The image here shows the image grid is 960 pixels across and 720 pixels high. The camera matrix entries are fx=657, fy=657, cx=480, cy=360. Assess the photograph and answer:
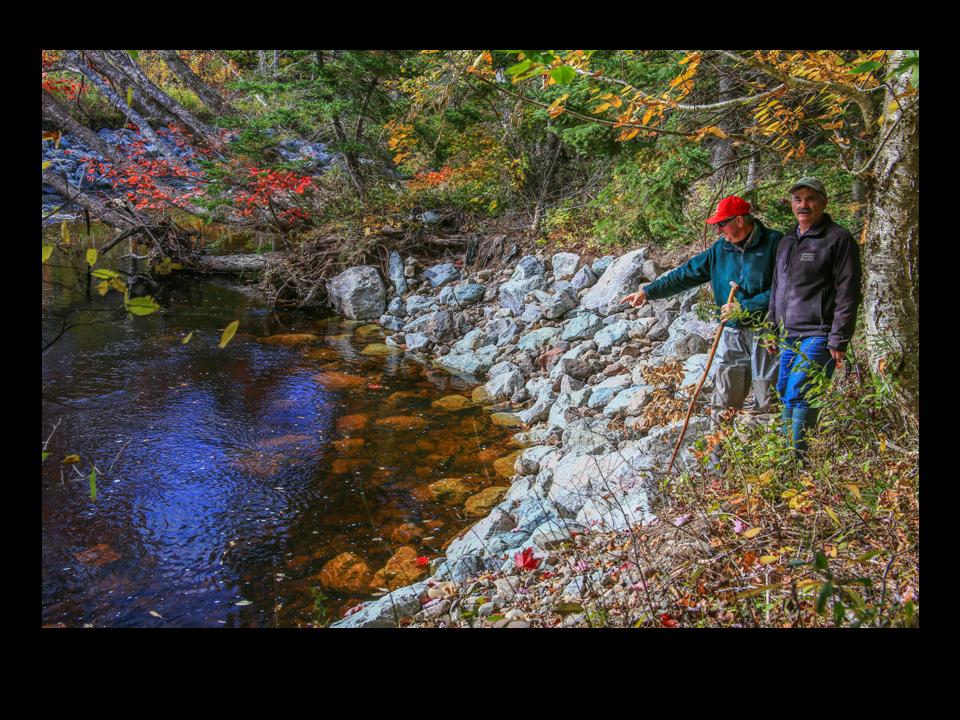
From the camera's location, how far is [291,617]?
3.40m

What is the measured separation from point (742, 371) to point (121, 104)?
34.0 feet

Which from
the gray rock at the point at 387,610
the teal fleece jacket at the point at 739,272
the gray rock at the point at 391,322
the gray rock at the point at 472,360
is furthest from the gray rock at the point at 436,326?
the gray rock at the point at 387,610

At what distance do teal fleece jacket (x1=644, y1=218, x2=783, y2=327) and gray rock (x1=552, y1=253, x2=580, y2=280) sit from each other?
4137 millimetres

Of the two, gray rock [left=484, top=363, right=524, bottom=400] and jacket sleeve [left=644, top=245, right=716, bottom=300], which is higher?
jacket sleeve [left=644, top=245, right=716, bottom=300]

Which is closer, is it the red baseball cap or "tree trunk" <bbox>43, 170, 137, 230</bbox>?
the red baseball cap

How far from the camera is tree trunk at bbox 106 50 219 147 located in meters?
9.81

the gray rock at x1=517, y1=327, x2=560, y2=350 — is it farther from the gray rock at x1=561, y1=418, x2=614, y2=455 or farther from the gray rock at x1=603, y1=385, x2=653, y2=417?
the gray rock at x1=561, y1=418, x2=614, y2=455

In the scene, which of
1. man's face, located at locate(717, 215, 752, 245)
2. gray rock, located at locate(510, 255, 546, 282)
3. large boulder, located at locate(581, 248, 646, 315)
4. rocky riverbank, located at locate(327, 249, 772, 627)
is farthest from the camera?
gray rock, located at locate(510, 255, 546, 282)

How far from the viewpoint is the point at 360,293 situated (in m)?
8.84

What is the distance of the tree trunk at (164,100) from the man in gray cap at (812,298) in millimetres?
9017

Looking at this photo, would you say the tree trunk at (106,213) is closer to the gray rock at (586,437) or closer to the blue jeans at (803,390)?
the gray rock at (586,437)

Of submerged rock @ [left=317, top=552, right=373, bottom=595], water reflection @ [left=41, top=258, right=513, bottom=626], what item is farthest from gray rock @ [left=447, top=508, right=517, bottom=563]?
submerged rock @ [left=317, top=552, right=373, bottom=595]
